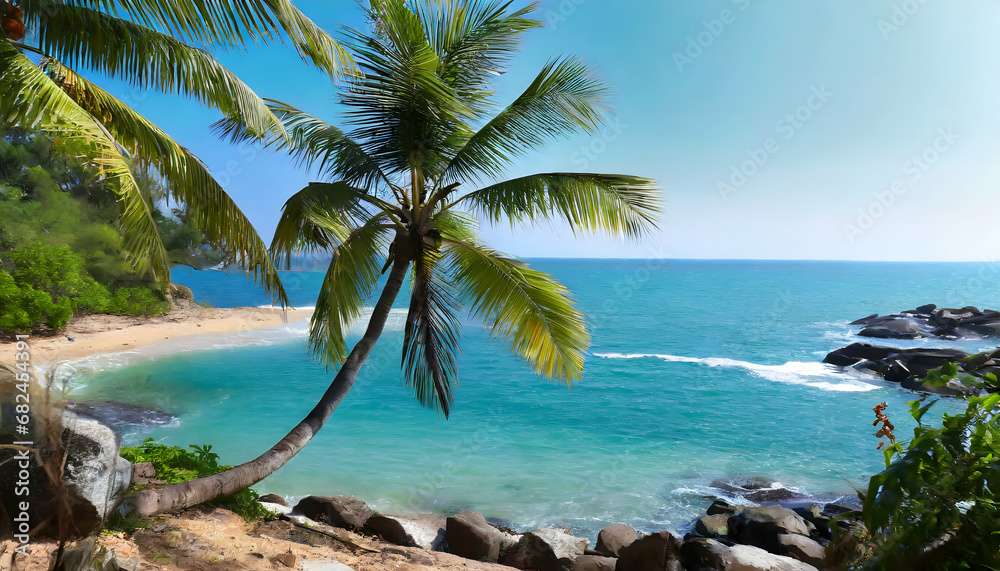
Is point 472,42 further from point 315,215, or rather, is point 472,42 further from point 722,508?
→ point 722,508

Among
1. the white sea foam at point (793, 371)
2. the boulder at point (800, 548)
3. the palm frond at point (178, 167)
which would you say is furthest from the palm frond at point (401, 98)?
the white sea foam at point (793, 371)

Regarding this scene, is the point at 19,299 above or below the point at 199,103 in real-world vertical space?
below

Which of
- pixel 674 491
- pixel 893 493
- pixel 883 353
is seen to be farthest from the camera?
pixel 883 353

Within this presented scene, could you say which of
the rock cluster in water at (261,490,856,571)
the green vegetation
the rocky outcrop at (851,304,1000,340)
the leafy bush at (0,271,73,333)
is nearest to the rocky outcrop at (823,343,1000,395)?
the rocky outcrop at (851,304,1000,340)

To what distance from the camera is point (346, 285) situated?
663 cm

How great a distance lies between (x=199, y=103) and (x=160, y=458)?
4606 millimetres

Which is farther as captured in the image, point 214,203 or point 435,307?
point 435,307

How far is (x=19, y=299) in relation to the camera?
17.3 m

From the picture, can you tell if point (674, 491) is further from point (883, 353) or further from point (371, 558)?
point (883, 353)

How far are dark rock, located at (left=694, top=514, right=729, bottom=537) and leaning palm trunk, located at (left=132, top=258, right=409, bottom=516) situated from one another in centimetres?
613

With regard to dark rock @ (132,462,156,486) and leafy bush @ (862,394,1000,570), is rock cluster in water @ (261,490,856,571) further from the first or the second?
leafy bush @ (862,394,1000,570)

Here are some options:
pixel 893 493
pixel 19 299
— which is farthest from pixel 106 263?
pixel 893 493

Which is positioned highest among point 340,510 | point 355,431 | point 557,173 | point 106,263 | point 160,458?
point 557,173

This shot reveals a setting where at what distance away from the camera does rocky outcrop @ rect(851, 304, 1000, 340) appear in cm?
2970
